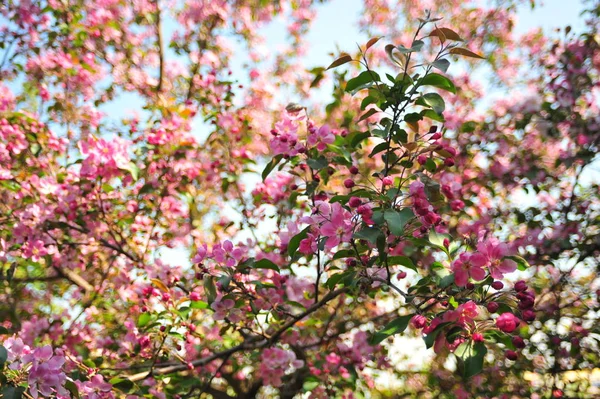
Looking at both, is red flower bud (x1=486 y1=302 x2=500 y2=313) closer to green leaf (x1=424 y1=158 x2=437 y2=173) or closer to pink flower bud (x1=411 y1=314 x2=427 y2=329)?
pink flower bud (x1=411 y1=314 x2=427 y2=329)

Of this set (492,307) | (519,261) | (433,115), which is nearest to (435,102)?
(433,115)

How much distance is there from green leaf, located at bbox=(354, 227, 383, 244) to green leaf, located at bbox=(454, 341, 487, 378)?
0.40 m

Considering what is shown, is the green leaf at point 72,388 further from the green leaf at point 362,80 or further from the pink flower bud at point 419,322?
the green leaf at point 362,80

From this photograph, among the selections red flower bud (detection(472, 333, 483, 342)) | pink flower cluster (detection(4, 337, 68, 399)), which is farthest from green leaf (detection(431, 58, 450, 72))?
pink flower cluster (detection(4, 337, 68, 399))

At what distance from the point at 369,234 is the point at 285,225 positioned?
1.46 meters

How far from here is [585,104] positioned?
3641mm

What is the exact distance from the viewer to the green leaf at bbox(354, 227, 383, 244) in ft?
4.45

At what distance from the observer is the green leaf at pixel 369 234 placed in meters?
1.36

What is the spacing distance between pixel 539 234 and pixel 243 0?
3.82 meters

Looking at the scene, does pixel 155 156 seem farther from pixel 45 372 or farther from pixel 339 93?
pixel 45 372

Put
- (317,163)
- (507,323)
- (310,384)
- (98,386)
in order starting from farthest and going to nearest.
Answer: (310,384) → (317,163) → (98,386) → (507,323)

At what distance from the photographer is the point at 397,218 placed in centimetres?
135

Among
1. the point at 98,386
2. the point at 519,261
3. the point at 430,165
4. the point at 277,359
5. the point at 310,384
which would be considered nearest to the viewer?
the point at 519,261

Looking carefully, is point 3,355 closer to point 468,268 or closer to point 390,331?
point 390,331
